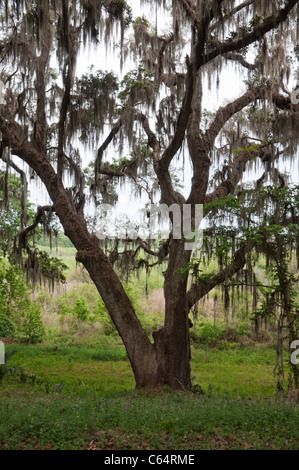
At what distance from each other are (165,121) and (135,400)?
568cm

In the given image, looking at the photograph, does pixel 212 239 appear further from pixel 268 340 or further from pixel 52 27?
pixel 268 340

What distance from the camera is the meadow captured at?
15.1ft

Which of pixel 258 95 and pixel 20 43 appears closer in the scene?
pixel 20 43

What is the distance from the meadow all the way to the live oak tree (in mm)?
1498

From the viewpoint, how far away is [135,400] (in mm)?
6828

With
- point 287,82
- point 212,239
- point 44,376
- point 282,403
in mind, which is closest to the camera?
point 282,403

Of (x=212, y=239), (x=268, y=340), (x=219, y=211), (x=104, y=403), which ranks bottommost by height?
(x=268, y=340)

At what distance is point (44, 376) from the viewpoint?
37.3ft

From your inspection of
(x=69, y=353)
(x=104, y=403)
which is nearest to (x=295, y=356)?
(x=104, y=403)
